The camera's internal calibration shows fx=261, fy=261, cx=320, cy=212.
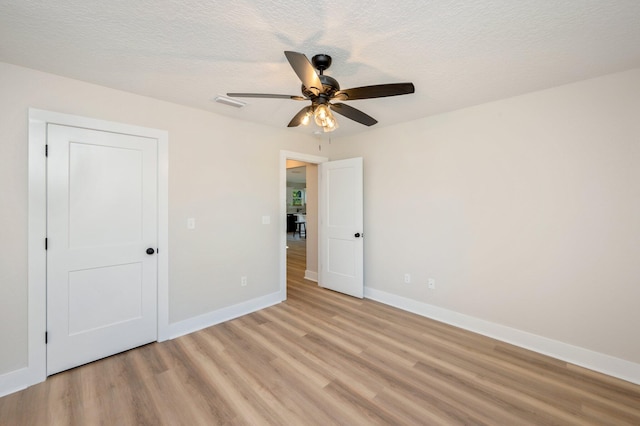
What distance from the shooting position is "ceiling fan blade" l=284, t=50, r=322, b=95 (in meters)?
1.41

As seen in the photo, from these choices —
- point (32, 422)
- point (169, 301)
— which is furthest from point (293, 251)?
point (32, 422)

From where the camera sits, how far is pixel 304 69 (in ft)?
4.98

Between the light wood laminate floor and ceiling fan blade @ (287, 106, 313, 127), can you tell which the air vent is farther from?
the light wood laminate floor

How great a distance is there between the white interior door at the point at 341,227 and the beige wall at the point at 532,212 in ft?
1.71

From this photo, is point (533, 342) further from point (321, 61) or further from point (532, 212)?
point (321, 61)

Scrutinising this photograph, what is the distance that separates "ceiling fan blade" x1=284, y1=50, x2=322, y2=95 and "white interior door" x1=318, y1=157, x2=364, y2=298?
2.32 m

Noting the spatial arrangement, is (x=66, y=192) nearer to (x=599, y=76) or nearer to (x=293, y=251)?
(x=599, y=76)

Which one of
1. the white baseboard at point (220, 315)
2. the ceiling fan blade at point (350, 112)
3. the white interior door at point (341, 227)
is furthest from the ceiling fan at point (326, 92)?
the white baseboard at point (220, 315)

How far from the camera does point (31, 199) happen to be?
2113 mm

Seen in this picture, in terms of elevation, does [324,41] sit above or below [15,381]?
above

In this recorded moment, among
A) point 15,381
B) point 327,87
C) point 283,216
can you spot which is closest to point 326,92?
point 327,87

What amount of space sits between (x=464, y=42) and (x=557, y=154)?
1.56m

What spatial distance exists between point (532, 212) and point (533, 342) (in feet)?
4.22

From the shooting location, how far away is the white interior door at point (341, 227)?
3.94 metres
